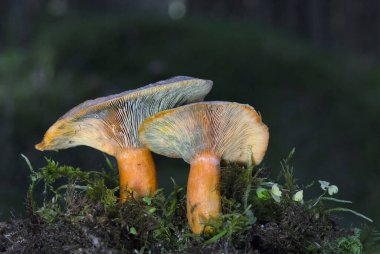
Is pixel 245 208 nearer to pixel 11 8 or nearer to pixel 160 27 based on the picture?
pixel 160 27

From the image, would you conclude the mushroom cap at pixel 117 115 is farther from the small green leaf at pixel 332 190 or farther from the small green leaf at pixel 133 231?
the small green leaf at pixel 332 190

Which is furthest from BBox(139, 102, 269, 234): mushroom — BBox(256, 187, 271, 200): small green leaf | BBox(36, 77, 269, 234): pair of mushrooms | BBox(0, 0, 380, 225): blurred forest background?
BBox(0, 0, 380, 225): blurred forest background

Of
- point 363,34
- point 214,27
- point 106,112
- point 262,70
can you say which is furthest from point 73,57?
point 106,112

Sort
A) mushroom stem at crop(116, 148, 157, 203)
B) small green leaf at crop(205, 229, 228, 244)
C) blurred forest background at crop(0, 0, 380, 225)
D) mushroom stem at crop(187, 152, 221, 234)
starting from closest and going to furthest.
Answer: small green leaf at crop(205, 229, 228, 244)
mushroom stem at crop(187, 152, 221, 234)
mushroom stem at crop(116, 148, 157, 203)
blurred forest background at crop(0, 0, 380, 225)

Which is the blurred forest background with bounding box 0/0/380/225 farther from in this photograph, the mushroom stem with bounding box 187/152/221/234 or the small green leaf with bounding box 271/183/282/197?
the small green leaf with bounding box 271/183/282/197

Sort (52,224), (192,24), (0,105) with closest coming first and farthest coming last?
1. (52,224)
2. (0,105)
3. (192,24)

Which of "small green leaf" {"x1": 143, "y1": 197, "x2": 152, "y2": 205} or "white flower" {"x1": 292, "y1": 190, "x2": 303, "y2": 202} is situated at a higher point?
"small green leaf" {"x1": 143, "y1": 197, "x2": 152, "y2": 205}

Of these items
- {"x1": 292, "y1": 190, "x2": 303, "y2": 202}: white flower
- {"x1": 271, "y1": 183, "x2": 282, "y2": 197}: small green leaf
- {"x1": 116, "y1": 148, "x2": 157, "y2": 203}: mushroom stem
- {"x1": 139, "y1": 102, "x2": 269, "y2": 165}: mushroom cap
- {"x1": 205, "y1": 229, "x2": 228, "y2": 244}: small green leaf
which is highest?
{"x1": 139, "y1": 102, "x2": 269, "y2": 165}: mushroom cap
